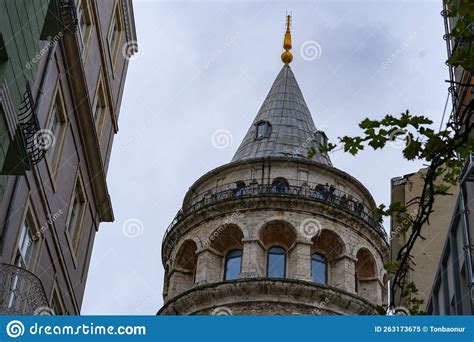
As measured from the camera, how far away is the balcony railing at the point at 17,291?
40.1ft

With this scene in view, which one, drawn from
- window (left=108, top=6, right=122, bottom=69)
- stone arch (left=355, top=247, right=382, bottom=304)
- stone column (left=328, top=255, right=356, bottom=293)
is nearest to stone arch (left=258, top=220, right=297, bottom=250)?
stone column (left=328, top=255, right=356, bottom=293)

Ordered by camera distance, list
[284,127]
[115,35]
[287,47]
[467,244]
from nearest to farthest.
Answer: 1. [467,244]
2. [115,35]
3. [284,127]
4. [287,47]

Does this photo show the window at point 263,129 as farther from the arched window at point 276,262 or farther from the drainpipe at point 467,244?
the drainpipe at point 467,244

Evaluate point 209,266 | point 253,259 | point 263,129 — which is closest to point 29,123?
point 253,259

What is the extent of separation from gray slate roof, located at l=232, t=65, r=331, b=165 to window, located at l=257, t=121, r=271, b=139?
19 centimetres

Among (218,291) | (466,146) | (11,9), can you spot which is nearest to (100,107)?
(11,9)

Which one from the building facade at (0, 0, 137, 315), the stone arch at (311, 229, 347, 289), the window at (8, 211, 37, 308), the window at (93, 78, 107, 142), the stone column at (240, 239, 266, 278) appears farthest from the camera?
the stone arch at (311, 229, 347, 289)

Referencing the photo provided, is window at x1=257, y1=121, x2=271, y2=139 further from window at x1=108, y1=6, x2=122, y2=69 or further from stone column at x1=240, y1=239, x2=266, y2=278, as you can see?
window at x1=108, y1=6, x2=122, y2=69

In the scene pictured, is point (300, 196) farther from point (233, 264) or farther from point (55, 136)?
point (55, 136)

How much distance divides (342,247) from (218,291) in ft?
18.3

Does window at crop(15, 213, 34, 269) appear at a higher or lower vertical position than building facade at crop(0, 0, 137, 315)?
lower

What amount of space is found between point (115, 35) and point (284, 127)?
890 inches

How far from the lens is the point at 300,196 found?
3772 cm

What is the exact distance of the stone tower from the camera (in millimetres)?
34906
